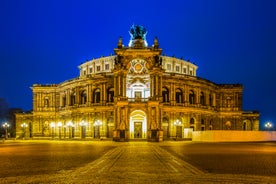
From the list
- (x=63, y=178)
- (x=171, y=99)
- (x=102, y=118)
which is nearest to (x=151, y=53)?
(x=171, y=99)

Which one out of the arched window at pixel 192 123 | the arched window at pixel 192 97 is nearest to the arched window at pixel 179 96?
the arched window at pixel 192 97

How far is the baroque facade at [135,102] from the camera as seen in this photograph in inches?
2515

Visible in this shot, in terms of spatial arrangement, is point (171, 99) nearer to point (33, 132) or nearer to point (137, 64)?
point (137, 64)

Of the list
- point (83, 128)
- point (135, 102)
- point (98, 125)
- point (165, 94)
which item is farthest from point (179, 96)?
point (83, 128)

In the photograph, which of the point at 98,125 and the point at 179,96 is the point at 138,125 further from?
the point at 179,96

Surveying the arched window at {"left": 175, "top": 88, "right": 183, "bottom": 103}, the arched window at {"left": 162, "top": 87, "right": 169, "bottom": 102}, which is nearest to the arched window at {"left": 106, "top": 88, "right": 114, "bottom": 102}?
the arched window at {"left": 162, "top": 87, "right": 169, "bottom": 102}

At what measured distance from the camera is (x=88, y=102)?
260 feet

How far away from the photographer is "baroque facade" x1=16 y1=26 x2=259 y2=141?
63.9 m

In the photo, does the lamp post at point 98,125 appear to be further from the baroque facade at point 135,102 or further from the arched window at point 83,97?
the arched window at point 83,97

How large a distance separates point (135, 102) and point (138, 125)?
21.0 ft

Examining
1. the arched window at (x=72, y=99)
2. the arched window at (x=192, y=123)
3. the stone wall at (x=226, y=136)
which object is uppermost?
the arched window at (x=72, y=99)

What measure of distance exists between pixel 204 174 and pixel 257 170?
3185 millimetres

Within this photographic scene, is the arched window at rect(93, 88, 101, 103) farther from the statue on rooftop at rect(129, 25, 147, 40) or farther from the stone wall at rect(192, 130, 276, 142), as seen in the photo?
the stone wall at rect(192, 130, 276, 142)

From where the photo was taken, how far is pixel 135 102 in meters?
64.0
